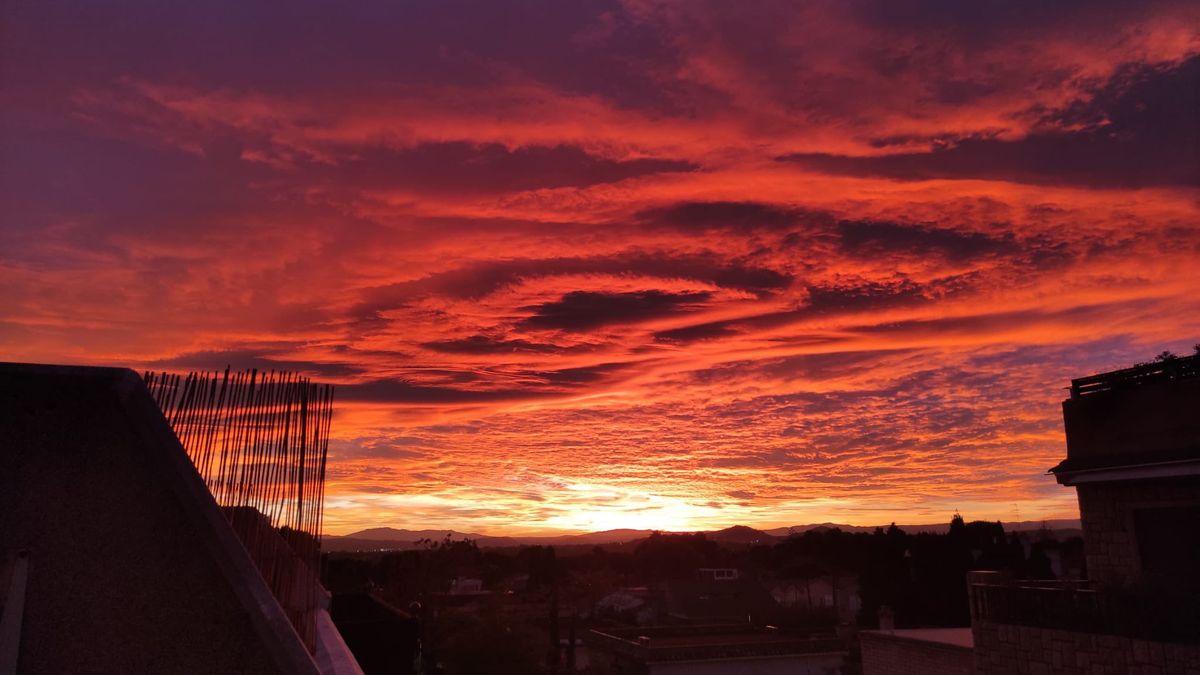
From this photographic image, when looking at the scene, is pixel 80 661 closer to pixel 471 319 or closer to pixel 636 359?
pixel 471 319

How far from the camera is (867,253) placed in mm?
15117

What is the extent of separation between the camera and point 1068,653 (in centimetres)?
1236

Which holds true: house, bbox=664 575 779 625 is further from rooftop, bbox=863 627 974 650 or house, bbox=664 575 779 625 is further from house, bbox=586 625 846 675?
rooftop, bbox=863 627 974 650

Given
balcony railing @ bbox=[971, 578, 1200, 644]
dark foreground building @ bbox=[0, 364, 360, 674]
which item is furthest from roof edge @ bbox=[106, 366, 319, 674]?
balcony railing @ bbox=[971, 578, 1200, 644]

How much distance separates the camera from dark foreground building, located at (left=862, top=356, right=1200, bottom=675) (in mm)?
11164

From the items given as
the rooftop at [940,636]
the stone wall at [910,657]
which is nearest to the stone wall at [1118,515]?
the stone wall at [910,657]

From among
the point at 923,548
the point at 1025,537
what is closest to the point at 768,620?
the point at 923,548

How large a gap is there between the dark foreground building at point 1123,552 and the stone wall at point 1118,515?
0.06 feet

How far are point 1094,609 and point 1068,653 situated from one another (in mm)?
1008

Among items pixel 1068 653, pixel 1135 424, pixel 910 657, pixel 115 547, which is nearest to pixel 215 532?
pixel 115 547

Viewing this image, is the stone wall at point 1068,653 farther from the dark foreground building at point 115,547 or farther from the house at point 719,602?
the house at point 719,602

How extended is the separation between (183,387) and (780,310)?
15038mm

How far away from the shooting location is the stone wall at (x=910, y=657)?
59.8ft

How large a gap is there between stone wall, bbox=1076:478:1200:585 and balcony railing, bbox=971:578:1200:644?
57 centimetres
